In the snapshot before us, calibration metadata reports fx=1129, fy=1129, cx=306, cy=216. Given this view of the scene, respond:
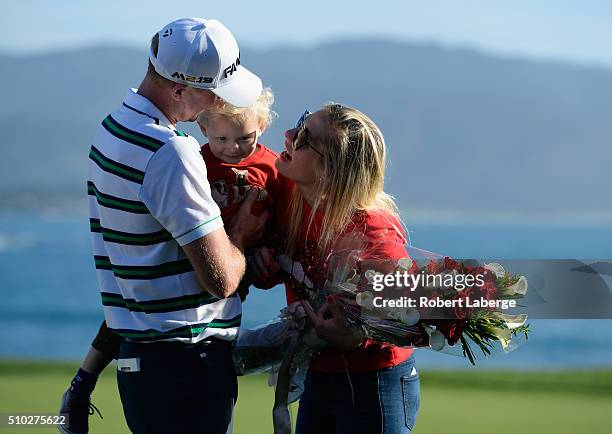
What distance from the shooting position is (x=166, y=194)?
2.86 metres

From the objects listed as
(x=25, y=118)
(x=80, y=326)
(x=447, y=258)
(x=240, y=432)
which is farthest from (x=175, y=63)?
(x=25, y=118)

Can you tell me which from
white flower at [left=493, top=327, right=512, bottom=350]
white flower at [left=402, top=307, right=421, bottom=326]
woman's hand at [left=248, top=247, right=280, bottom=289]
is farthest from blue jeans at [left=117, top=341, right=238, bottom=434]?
white flower at [left=493, top=327, right=512, bottom=350]

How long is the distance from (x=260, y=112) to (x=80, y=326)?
94.8 feet

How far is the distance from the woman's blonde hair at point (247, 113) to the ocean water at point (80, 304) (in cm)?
143

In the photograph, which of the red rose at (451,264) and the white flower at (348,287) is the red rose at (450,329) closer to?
the red rose at (451,264)

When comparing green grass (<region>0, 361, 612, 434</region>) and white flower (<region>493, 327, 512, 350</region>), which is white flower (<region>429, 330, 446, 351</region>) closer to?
white flower (<region>493, 327, 512, 350</region>)

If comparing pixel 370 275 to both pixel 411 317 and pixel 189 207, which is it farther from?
pixel 189 207

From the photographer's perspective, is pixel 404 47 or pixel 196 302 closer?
pixel 196 302

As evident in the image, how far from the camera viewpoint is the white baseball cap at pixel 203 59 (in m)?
2.97

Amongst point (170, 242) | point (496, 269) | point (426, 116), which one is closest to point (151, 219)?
point (170, 242)

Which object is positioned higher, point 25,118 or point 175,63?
point 175,63

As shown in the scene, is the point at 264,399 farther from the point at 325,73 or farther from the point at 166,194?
the point at 325,73

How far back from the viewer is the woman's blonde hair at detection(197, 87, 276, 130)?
3.54 metres

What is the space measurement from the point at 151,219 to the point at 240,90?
445mm
